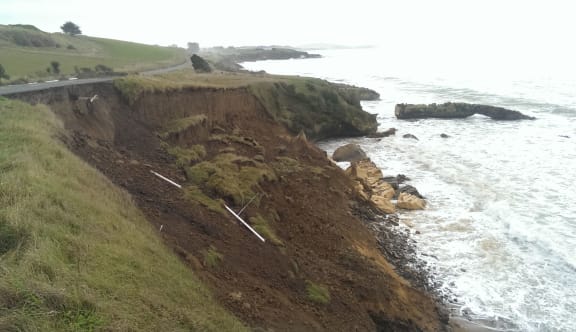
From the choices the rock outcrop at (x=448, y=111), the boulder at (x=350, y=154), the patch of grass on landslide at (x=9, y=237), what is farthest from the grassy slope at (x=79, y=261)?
the rock outcrop at (x=448, y=111)

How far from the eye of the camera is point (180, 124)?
1970 centimetres

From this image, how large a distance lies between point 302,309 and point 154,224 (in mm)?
3891

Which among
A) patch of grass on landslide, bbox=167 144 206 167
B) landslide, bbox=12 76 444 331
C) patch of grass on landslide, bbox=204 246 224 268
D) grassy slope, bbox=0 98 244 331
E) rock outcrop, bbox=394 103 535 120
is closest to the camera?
grassy slope, bbox=0 98 244 331

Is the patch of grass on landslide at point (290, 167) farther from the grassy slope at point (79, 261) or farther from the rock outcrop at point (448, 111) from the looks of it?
the rock outcrop at point (448, 111)

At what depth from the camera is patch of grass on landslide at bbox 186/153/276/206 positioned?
44.4 feet

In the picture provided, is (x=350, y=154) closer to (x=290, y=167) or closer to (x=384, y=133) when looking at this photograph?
(x=290, y=167)

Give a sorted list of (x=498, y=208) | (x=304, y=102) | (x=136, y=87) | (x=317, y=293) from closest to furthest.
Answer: (x=317, y=293) < (x=498, y=208) < (x=136, y=87) < (x=304, y=102)

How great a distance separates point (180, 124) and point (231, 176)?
6.19 metres

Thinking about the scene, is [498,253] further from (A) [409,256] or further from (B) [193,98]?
(B) [193,98]

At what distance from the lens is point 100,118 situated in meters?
17.0

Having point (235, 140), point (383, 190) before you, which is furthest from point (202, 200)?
point (383, 190)

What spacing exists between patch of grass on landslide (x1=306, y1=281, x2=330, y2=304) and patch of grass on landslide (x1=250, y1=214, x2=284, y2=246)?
5.51 feet

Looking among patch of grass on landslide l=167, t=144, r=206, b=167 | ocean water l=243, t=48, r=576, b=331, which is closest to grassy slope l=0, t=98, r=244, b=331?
patch of grass on landslide l=167, t=144, r=206, b=167

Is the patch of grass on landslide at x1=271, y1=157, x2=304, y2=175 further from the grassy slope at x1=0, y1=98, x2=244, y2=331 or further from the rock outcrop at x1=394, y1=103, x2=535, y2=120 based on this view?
the rock outcrop at x1=394, y1=103, x2=535, y2=120
